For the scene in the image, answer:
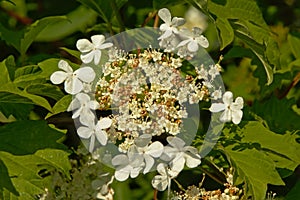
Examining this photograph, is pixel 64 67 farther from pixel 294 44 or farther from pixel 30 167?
pixel 294 44

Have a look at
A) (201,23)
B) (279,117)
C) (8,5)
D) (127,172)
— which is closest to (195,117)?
(127,172)

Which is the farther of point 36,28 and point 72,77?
point 36,28

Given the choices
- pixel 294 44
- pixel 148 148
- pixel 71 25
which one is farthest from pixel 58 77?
pixel 294 44

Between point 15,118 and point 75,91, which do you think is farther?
point 15,118

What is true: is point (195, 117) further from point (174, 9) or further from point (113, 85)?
point (174, 9)

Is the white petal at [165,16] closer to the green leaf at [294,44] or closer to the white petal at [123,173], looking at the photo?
the white petal at [123,173]
